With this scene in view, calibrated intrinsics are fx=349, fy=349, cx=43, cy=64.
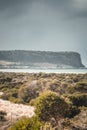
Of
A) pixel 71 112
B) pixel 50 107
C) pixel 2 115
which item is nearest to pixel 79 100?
pixel 71 112

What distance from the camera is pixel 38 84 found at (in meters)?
57.7

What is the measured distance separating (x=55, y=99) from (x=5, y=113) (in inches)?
245

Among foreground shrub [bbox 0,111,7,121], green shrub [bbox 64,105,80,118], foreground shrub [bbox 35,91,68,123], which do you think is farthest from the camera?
green shrub [bbox 64,105,80,118]

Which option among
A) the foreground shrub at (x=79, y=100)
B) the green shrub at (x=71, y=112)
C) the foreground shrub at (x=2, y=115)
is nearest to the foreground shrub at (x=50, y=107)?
the green shrub at (x=71, y=112)

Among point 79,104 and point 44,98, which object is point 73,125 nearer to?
point 44,98

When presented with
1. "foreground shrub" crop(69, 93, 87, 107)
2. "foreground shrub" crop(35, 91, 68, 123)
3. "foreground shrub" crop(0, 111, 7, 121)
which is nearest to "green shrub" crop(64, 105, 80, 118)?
"foreground shrub" crop(35, 91, 68, 123)

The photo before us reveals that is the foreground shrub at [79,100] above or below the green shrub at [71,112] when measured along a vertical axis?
below

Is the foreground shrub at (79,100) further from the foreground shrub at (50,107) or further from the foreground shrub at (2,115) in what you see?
the foreground shrub at (2,115)

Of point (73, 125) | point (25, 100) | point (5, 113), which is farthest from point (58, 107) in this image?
point (25, 100)

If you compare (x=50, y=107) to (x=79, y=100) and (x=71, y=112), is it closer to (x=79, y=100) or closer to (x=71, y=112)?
(x=71, y=112)

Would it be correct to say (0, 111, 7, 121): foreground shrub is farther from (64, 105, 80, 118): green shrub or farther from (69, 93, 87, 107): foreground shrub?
(69, 93, 87, 107): foreground shrub

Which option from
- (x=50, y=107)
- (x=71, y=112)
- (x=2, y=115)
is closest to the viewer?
(x=50, y=107)

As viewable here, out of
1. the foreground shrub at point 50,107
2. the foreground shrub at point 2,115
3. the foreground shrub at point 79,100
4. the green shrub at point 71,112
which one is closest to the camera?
the foreground shrub at point 50,107

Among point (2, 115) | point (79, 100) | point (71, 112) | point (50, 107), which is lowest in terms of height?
point (79, 100)
